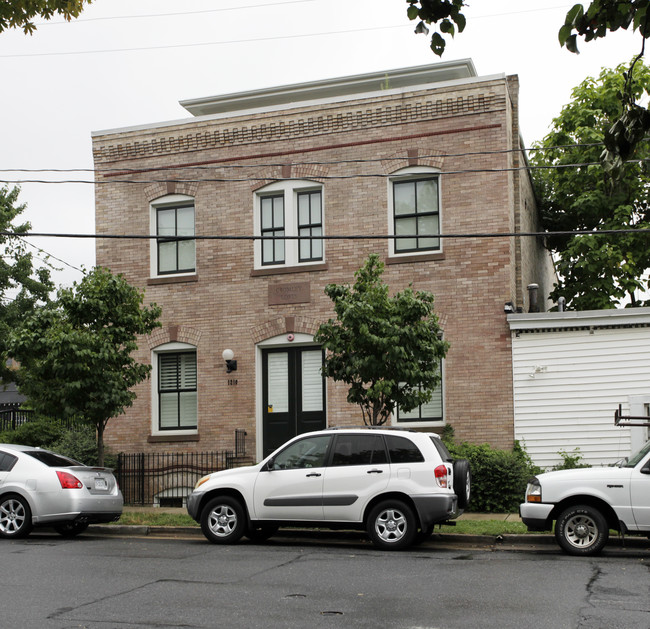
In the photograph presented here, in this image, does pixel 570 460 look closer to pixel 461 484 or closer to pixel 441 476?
pixel 461 484

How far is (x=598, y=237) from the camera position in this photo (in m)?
23.9

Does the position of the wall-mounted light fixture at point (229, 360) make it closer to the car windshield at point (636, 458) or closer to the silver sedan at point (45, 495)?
the silver sedan at point (45, 495)

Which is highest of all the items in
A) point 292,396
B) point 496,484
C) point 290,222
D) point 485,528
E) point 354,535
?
point 290,222

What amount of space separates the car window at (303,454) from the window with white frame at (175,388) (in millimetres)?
7526

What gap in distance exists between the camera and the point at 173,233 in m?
20.6

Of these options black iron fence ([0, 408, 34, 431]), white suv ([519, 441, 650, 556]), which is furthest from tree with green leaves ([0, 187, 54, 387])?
white suv ([519, 441, 650, 556])

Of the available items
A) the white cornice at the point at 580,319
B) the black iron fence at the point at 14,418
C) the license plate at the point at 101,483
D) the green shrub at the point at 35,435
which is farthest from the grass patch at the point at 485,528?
the black iron fence at the point at 14,418

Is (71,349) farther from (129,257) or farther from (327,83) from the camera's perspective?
(327,83)

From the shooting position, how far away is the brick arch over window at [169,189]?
2031 cm

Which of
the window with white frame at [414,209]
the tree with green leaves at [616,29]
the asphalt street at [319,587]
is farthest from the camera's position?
the window with white frame at [414,209]

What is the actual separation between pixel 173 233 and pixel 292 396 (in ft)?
15.5

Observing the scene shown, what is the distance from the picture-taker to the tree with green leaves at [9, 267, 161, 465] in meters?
16.1

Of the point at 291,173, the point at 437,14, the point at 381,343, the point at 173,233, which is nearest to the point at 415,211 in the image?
the point at 291,173

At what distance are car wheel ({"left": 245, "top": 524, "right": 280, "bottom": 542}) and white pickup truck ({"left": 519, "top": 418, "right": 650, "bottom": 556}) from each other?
3617mm
